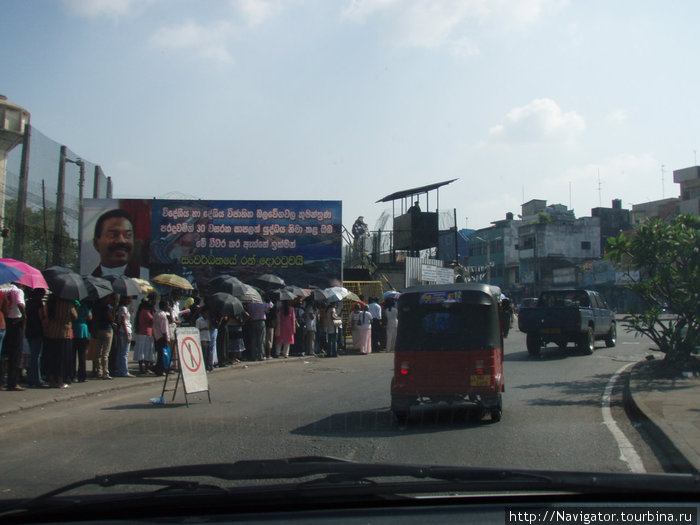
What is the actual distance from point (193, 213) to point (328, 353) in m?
10.4

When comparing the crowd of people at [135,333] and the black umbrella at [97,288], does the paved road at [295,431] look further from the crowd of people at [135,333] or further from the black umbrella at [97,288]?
the black umbrella at [97,288]

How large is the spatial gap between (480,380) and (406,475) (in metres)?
5.93

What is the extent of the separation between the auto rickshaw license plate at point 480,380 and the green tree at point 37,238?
2071cm

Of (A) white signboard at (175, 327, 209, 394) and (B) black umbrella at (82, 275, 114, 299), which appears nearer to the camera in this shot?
(A) white signboard at (175, 327, 209, 394)

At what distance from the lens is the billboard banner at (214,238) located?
2900 centimetres

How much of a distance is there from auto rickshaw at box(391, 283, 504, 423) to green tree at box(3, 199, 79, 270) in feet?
64.7

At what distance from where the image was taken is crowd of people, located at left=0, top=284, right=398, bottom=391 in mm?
12680

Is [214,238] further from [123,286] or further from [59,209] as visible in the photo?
[123,286]

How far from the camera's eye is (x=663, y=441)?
25.2ft

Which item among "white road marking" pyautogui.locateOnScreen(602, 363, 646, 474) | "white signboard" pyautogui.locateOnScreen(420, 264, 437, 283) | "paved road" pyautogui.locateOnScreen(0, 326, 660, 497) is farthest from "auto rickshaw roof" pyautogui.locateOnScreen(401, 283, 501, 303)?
"white signboard" pyautogui.locateOnScreen(420, 264, 437, 283)

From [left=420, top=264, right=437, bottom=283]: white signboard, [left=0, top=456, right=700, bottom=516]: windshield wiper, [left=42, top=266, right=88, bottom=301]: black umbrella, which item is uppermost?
[left=420, top=264, right=437, bottom=283]: white signboard

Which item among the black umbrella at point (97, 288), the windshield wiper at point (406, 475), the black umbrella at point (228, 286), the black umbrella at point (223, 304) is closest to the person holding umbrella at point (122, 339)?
the black umbrella at point (97, 288)

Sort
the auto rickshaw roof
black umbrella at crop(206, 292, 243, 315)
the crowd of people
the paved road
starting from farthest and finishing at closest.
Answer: black umbrella at crop(206, 292, 243, 315), the crowd of people, the auto rickshaw roof, the paved road

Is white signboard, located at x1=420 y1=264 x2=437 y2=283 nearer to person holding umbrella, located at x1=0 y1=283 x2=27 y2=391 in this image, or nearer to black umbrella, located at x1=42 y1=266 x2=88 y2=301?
black umbrella, located at x1=42 y1=266 x2=88 y2=301
